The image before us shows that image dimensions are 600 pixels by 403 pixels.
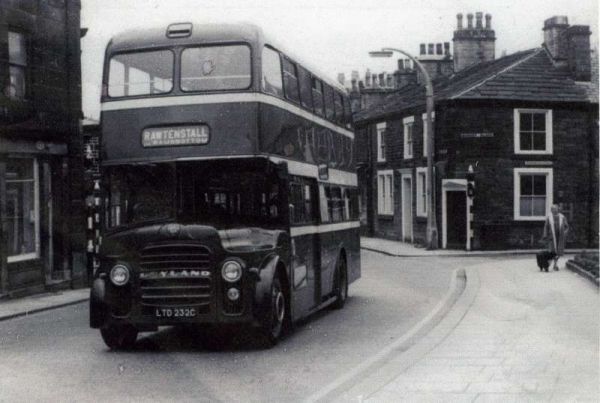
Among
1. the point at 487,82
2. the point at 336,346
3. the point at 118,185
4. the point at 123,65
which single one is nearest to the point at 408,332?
the point at 336,346

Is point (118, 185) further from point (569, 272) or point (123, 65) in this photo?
point (569, 272)

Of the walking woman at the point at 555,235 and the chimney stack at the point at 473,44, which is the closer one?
the walking woman at the point at 555,235

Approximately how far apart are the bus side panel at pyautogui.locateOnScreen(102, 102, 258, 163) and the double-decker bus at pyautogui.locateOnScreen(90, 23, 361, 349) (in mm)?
11

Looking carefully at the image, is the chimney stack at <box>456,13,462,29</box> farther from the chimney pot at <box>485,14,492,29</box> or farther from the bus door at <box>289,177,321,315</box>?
the bus door at <box>289,177,321,315</box>

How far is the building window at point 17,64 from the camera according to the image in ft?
57.3

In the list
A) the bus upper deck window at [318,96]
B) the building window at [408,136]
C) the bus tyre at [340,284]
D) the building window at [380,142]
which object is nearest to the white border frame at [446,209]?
the building window at [408,136]

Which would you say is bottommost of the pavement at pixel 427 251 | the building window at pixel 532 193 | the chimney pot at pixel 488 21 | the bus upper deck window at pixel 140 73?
the pavement at pixel 427 251

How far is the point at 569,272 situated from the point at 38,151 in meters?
11.9

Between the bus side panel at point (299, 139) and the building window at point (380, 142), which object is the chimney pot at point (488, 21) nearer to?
the building window at point (380, 142)

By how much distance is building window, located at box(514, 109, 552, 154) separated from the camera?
1288 inches

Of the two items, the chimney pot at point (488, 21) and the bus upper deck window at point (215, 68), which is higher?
the chimney pot at point (488, 21)

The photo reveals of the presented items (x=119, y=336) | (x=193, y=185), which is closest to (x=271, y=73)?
(x=193, y=185)

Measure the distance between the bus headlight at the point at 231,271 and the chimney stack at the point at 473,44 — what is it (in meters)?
28.8

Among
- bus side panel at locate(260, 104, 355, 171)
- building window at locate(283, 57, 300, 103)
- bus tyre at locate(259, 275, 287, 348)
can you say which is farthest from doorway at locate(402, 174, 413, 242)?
bus tyre at locate(259, 275, 287, 348)
